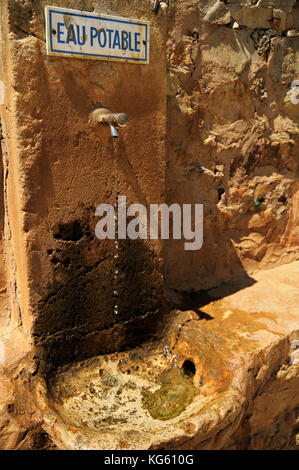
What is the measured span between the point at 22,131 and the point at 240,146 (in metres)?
1.73

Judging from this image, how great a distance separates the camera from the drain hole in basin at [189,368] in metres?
2.75

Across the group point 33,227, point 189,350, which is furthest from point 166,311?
point 33,227

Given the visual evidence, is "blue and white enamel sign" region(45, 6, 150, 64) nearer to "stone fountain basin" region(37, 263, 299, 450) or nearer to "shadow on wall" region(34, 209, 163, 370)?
"shadow on wall" region(34, 209, 163, 370)

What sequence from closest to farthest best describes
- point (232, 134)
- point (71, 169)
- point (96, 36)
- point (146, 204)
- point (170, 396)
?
point (96, 36)
point (71, 169)
point (170, 396)
point (146, 204)
point (232, 134)

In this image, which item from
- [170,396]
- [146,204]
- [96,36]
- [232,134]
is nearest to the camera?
[96,36]

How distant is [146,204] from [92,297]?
2.08 feet

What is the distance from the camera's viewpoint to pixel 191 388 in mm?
2639

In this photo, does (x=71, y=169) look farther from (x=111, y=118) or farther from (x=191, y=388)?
(x=191, y=388)

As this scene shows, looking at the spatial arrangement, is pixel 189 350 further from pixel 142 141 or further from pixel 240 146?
pixel 240 146

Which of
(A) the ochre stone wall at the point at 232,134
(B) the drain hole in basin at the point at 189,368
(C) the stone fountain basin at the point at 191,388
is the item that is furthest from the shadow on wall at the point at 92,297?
(A) the ochre stone wall at the point at 232,134

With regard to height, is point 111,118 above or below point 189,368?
above

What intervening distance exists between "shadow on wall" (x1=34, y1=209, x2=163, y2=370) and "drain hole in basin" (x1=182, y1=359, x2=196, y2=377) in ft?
0.95

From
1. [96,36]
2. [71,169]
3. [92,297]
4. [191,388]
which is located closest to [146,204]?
[71,169]

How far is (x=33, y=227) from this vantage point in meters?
2.37
